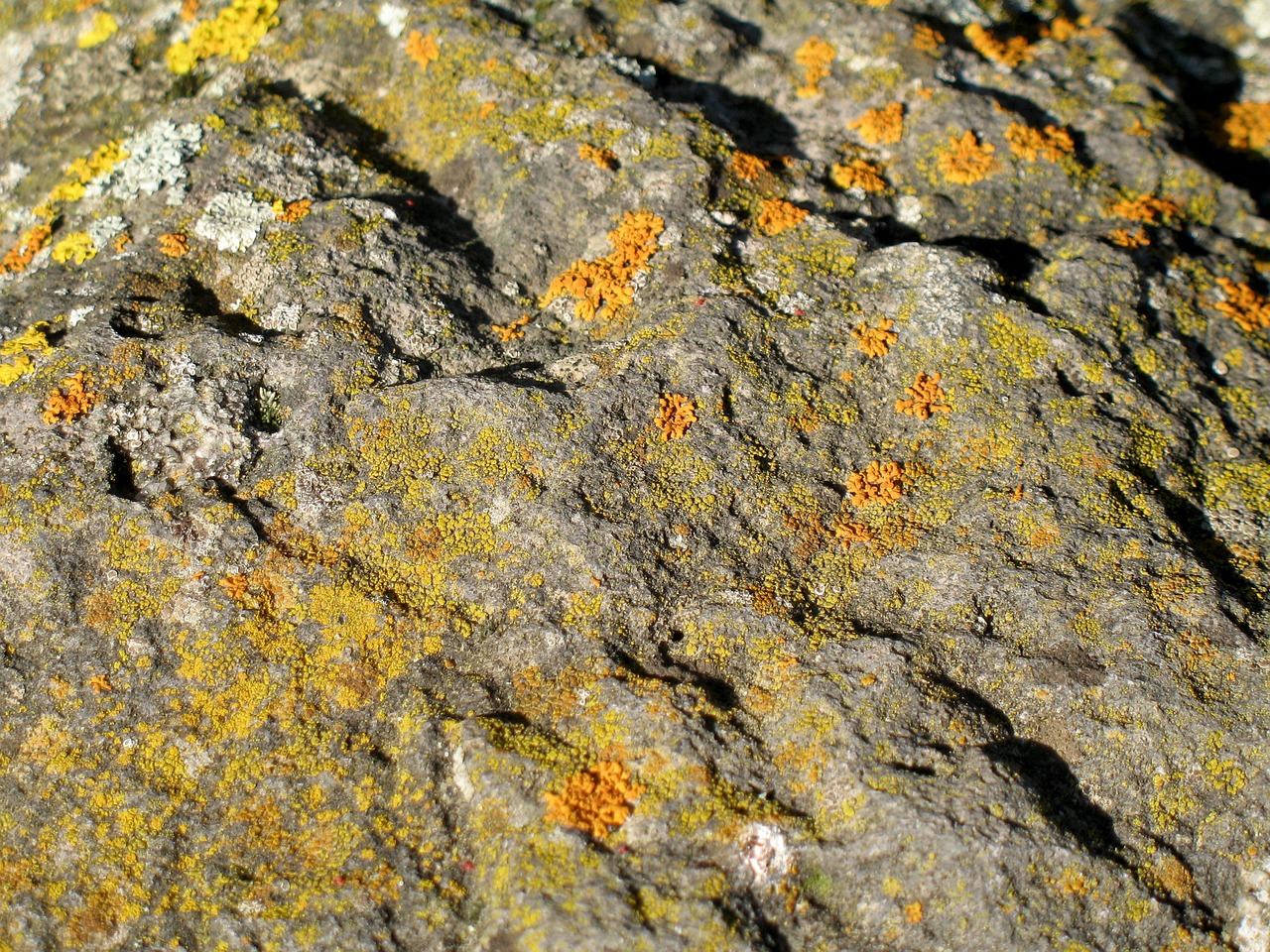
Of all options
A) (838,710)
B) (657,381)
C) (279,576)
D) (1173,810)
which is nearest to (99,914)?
(279,576)

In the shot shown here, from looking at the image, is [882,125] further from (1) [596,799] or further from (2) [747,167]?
(1) [596,799]

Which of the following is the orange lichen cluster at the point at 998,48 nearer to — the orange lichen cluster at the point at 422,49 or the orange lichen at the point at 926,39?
the orange lichen at the point at 926,39

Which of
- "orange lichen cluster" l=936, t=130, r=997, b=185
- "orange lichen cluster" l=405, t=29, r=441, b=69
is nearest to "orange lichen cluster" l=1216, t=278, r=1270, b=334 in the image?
"orange lichen cluster" l=936, t=130, r=997, b=185

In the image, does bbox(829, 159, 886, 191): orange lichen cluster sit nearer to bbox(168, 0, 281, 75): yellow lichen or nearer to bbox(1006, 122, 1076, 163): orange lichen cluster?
bbox(1006, 122, 1076, 163): orange lichen cluster

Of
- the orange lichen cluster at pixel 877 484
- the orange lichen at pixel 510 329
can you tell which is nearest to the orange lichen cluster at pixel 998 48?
the orange lichen cluster at pixel 877 484

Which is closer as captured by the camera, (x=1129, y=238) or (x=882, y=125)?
(x=1129, y=238)

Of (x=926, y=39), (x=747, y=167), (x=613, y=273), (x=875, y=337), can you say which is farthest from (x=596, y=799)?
(x=926, y=39)
